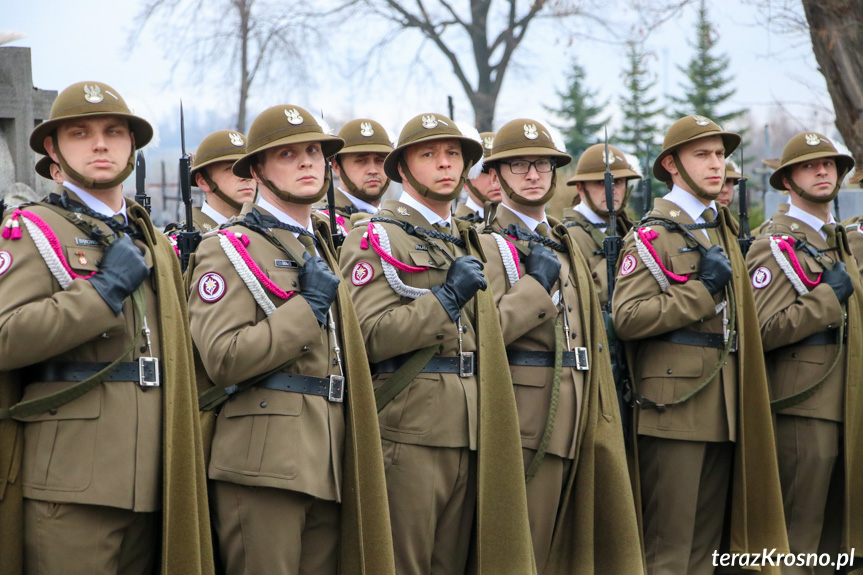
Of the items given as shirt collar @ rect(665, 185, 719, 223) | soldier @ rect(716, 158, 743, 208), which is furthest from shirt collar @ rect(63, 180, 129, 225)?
soldier @ rect(716, 158, 743, 208)

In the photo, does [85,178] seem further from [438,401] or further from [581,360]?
[581,360]

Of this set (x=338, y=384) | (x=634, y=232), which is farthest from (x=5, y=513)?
(x=634, y=232)

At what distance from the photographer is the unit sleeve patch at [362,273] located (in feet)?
16.0

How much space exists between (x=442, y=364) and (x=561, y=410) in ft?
2.84

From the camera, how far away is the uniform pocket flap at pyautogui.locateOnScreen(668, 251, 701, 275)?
235 inches

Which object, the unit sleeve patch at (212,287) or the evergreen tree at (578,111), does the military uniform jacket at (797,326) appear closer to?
the unit sleeve patch at (212,287)

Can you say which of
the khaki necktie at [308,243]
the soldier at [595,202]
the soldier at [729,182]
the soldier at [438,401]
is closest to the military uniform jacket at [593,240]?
the soldier at [595,202]

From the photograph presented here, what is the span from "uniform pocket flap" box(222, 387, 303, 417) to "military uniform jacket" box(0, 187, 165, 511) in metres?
0.43

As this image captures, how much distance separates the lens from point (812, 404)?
6504mm

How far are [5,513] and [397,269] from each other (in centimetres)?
205

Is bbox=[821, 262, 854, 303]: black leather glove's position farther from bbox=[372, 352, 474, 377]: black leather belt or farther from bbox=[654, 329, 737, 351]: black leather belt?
bbox=[372, 352, 474, 377]: black leather belt

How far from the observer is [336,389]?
4375 millimetres

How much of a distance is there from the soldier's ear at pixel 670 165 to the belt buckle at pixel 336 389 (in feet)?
9.68

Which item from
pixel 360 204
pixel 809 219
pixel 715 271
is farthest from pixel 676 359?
pixel 360 204
